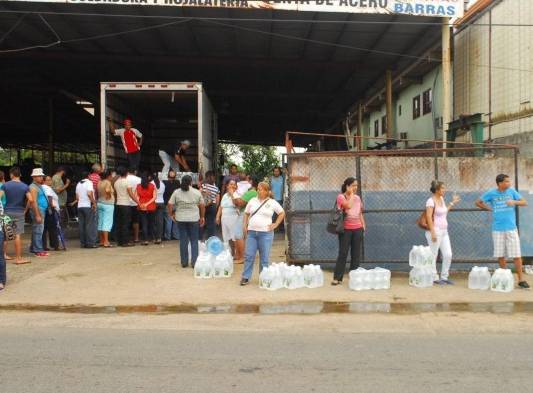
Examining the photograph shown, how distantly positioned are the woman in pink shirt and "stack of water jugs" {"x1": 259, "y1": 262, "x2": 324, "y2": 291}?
1.28ft

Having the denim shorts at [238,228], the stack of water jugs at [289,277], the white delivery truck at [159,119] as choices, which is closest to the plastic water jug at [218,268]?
the stack of water jugs at [289,277]

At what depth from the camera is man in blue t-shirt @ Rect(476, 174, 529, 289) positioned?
8.27 m

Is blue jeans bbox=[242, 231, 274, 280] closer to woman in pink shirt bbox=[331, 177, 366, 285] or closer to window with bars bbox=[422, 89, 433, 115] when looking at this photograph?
woman in pink shirt bbox=[331, 177, 366, 285]

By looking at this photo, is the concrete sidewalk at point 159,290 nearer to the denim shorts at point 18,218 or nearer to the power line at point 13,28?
the denim shorts at point 18,218

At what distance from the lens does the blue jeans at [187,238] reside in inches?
384

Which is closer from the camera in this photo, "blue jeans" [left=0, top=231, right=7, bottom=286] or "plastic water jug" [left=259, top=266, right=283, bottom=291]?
"blue jeans" [left=0, top=231, right=7, bottom=286]

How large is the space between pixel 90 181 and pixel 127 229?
1.48 metres

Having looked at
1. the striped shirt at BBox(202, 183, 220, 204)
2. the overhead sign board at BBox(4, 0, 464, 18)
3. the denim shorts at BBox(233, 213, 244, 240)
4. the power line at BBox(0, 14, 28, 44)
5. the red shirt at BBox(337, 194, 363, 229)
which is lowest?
the denim shorts at BBox(233, 213, 244, 240)

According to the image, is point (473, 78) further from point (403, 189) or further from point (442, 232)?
point (442, 232)

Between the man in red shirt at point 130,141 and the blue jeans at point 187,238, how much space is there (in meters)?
4.73

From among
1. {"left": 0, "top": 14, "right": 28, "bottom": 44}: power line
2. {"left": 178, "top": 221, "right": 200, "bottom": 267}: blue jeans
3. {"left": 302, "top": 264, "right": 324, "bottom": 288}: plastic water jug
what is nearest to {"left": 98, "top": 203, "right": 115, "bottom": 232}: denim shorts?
{"left": 178, "top": 221, "right": 200, "bottom": 267}: blue jeans

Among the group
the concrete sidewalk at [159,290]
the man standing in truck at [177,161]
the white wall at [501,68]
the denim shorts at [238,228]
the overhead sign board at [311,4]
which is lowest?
the concrete sidewalk at [159,290]

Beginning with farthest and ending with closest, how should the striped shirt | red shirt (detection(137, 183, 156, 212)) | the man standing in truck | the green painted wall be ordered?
1. the green painted wall
2. the man standing in truck
3. red shirt (detection(137, 183, 156, 212))
4. the striped shirt

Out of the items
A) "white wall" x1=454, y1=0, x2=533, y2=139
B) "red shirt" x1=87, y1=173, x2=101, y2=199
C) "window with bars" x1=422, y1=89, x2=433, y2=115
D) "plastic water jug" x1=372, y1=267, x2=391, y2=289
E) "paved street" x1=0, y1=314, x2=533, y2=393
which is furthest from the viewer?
"window with bars" x1=422, y1=89, x2=433, y2=115
